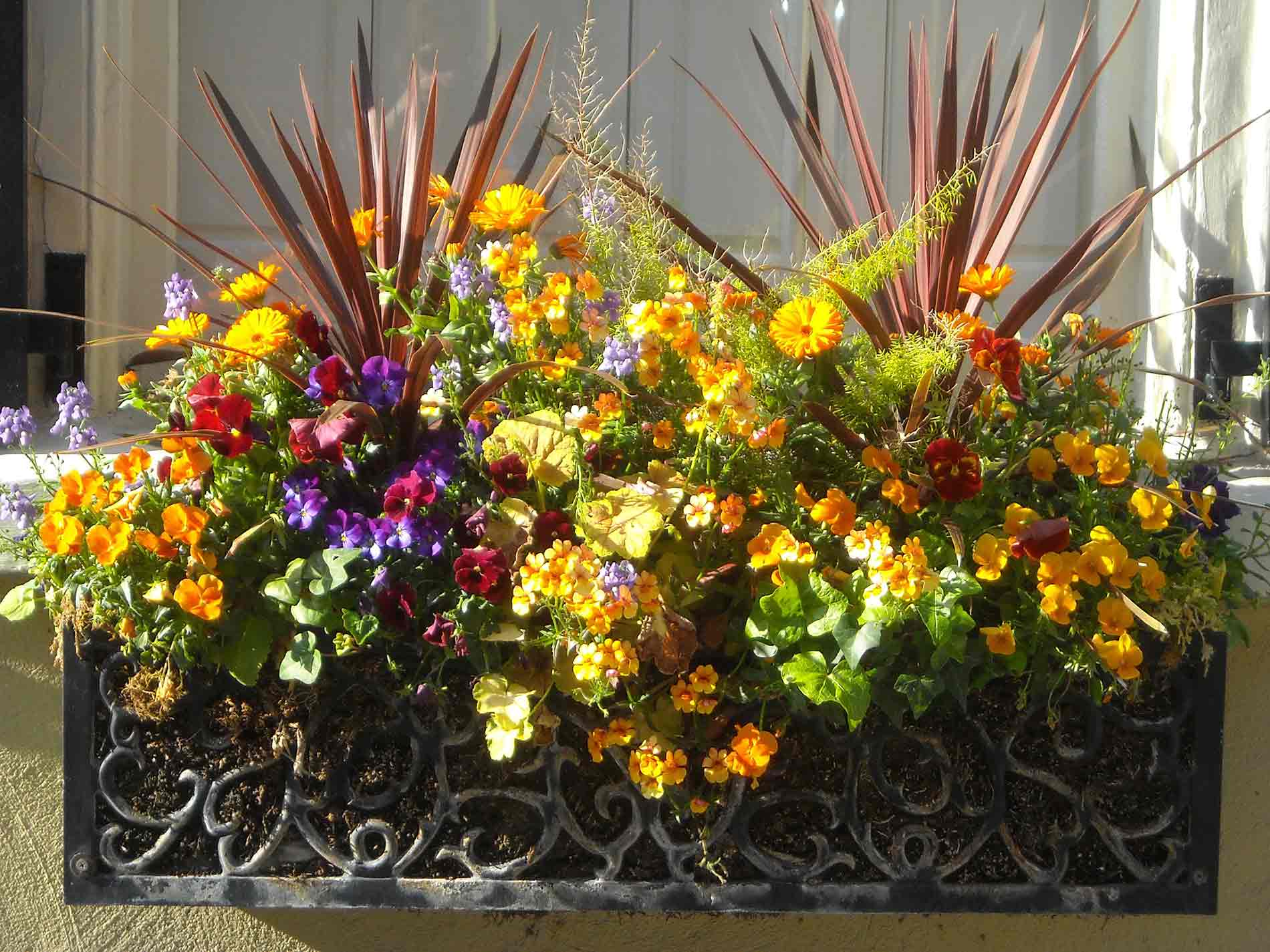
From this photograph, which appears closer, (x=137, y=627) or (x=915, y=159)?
(x=137, y=627)

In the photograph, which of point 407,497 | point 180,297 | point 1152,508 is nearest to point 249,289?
point 180,297

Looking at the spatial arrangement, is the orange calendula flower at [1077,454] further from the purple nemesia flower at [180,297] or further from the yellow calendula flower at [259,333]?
the purple nemesia flower at [180,297]

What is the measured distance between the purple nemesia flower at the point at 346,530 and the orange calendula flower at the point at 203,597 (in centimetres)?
15

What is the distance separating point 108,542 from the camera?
1.35 meters

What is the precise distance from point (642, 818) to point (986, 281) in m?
0.88

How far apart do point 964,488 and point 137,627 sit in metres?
1.07

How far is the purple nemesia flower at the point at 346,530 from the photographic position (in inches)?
53.7

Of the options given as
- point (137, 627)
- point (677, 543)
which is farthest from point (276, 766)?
point (677, 543)

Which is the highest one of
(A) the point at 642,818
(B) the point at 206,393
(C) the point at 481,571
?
(B) the point at 206,393

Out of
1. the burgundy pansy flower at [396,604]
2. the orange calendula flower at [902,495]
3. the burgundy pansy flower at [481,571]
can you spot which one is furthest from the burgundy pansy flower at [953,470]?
the burgundy pansy flower at [396,604]

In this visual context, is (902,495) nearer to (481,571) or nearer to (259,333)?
(481,571)

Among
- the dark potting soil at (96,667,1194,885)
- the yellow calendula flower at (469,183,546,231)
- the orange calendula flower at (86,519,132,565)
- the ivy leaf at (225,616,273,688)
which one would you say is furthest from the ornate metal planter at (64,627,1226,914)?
the yellow calendula flower at (469,183,546,231)

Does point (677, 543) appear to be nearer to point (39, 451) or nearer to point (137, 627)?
point (137, 627)

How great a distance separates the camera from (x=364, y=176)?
1655mm
